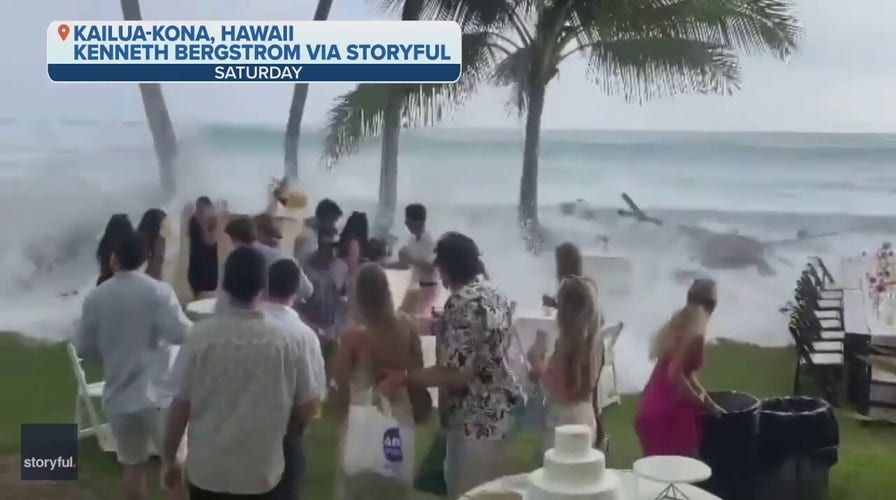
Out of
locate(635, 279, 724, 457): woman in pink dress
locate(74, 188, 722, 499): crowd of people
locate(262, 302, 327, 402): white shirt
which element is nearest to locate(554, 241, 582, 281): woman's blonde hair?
locate(74, 188, 722, 499): crowd of people

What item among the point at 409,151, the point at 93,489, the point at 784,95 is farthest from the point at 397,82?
the point at 93,489

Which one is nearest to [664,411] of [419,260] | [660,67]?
[419,260]

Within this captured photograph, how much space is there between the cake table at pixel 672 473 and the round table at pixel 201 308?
1.01 m

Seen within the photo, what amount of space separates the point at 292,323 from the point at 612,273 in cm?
75

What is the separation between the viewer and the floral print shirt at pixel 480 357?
2051 mm

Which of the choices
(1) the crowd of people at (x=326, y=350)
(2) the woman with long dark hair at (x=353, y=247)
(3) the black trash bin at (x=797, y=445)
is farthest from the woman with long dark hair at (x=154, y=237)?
(3) the black trash bin at (x=797, y=445)

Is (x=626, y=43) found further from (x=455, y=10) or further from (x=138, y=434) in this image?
(x=138, y=434)

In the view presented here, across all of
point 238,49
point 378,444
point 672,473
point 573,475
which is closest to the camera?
point 573,475

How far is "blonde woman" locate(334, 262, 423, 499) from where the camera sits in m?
2.09

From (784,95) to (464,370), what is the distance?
0.99 metres

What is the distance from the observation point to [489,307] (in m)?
2.05

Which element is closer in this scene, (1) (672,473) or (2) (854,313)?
(1) (672,473)

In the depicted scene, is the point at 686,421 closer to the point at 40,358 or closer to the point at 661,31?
the point at 661,31

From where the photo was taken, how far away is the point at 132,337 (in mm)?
2105
